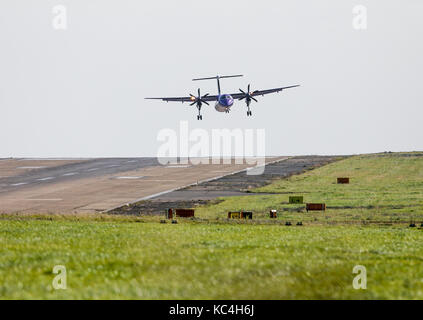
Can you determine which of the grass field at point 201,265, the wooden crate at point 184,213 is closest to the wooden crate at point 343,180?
the wooden crate at point 184,213

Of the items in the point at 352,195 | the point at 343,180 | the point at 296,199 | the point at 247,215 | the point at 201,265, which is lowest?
the point at 247,215

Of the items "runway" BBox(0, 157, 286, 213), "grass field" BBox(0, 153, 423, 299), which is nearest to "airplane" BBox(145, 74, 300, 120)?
"runway" BBox(0, 157, 286, 213)

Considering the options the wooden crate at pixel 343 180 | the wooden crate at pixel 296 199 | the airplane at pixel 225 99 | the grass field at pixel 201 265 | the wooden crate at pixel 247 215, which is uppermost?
the airplane at pixel 225 99

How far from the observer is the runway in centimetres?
7262

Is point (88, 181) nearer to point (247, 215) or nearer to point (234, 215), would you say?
point (234, 215)

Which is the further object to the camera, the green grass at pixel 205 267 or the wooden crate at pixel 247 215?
the wooden crate at pixel 247 215

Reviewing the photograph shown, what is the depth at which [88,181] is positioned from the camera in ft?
325

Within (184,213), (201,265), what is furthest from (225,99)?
(201,265)

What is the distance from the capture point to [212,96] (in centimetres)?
11025

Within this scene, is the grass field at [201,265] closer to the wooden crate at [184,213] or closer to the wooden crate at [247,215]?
the wooden crate at [247,215]

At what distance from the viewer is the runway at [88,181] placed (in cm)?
7262

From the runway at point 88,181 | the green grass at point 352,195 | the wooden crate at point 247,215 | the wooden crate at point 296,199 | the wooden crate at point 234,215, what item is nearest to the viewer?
the wooden crate at point 247,215
